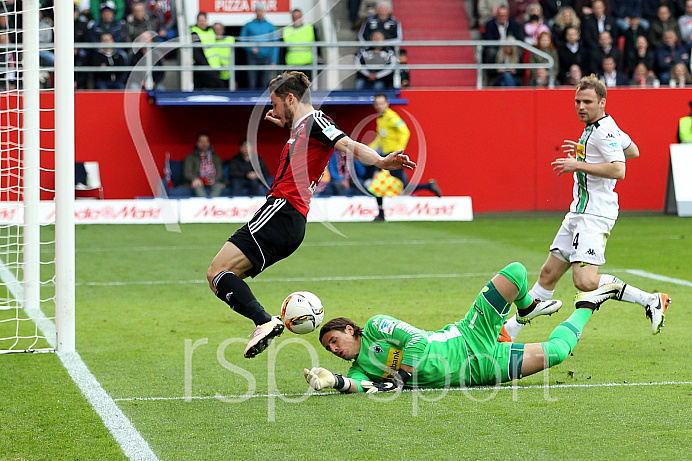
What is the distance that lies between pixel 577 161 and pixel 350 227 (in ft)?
39.1

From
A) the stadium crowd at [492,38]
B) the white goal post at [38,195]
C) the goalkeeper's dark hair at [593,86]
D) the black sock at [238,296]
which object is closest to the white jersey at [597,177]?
the goalkeeper's dark hair at [593,86]

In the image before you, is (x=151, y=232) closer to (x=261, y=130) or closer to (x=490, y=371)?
(x=261, y=130)

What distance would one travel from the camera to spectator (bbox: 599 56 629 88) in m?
22.3

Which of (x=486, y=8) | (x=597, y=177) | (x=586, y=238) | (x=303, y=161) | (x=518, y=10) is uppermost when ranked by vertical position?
(x=486, y=8)

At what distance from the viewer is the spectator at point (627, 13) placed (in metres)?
23.5

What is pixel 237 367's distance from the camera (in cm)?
725

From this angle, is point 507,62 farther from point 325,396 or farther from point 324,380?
point 324,380

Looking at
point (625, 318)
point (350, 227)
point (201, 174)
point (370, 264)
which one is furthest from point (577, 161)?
point (201, 174)

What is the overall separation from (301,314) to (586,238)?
2435mm

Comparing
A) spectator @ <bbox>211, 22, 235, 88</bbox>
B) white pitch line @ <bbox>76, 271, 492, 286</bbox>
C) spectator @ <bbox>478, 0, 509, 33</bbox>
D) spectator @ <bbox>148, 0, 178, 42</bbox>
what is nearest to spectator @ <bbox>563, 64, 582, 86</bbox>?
spectator @ <bbox>478, 0, 509, 33</bbox>

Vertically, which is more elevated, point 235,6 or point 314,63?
point 235,6

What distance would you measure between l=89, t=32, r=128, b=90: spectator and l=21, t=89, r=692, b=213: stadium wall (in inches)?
58.0

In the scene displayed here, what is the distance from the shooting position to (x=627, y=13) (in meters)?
23.7

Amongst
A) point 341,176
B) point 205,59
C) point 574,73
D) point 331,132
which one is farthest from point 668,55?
point 331,132
